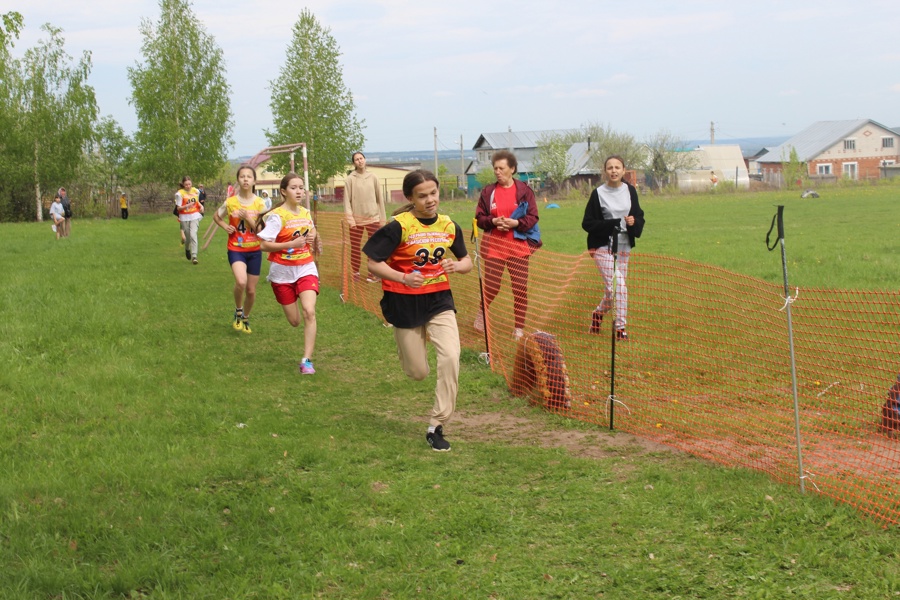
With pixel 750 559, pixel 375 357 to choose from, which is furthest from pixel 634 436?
pixel 375 357

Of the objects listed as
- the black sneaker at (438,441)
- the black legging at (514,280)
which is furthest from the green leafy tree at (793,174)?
the black sneaker at (438,441)

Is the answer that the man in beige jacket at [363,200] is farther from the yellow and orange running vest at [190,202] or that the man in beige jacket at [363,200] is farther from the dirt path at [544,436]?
the yellow and orange running vest at [190,202]

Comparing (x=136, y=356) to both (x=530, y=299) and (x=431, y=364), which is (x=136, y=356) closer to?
(x=431, y=364)

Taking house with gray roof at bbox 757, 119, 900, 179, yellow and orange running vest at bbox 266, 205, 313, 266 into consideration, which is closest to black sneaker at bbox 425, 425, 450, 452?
yellow and orange running vest at bbox 266, 205, 313, 266

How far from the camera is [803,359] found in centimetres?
839

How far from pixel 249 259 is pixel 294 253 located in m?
1.88

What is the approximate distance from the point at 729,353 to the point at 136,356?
5.72 m

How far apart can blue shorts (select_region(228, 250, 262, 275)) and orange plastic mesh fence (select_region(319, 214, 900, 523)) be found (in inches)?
97.1

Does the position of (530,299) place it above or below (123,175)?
below

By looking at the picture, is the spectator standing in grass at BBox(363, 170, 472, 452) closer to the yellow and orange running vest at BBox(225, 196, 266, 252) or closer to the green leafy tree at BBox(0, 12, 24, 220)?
the yellow and orange running vest at BBox(225, 196, 266, 252)

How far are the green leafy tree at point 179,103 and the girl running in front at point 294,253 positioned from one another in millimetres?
53963

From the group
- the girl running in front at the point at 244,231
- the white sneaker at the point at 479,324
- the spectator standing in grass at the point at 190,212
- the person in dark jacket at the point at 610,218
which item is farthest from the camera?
the spectator standing in grass at the point at 190,212

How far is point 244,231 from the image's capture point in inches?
423

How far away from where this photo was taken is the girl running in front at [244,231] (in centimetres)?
1066
